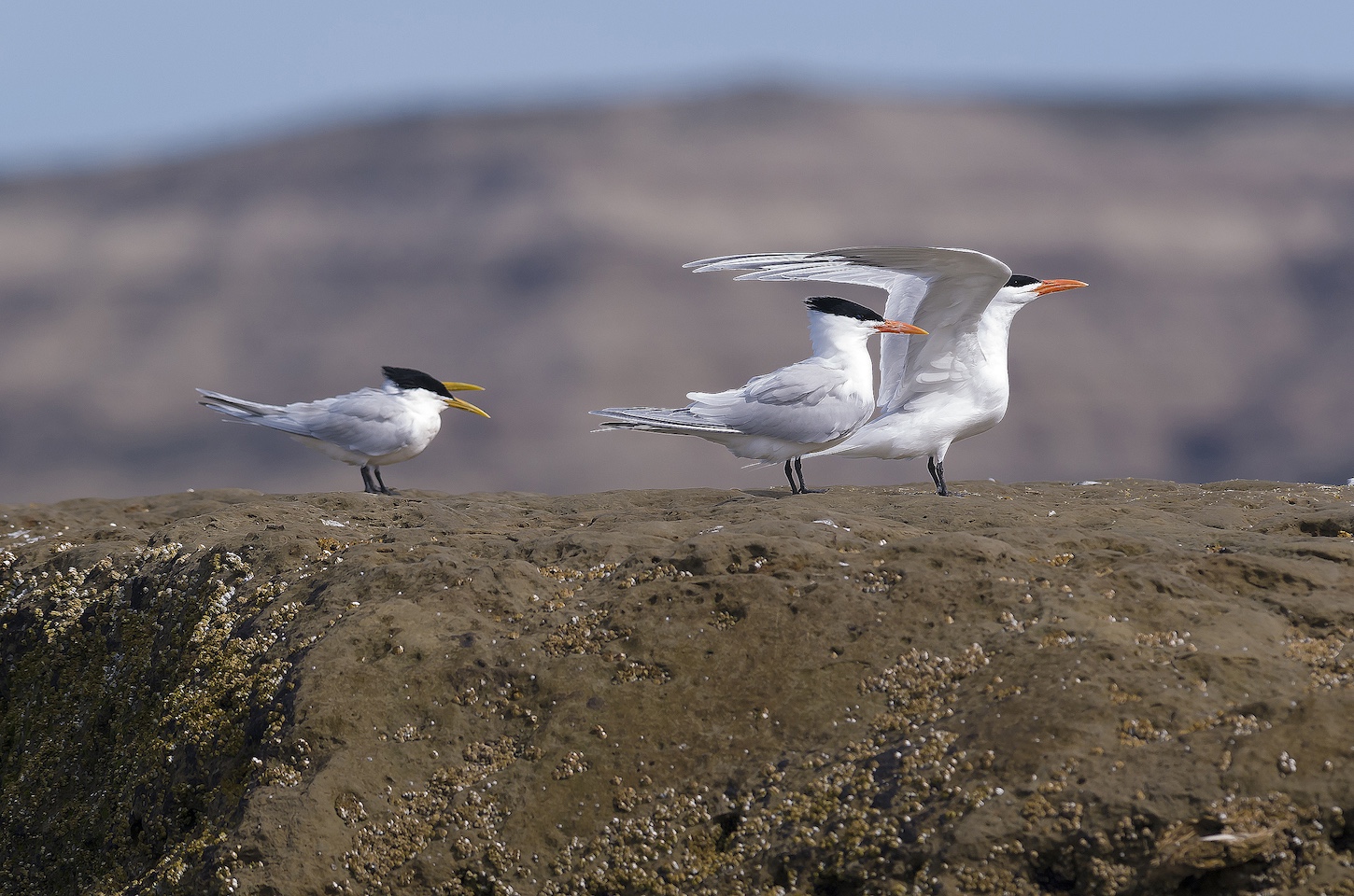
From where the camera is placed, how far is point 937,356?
9562 mm

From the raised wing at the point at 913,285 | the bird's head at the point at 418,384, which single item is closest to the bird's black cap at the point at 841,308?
the raised wing at the point at 913,285

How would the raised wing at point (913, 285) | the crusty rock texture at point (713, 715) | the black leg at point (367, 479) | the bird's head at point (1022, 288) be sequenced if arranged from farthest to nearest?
the black leg at point (367, 479), the bird's head at point (1022, 288), the raised wing at point (913, 285), the crusty rock texture at point (713, 715)

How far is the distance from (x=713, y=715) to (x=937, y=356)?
204 inches

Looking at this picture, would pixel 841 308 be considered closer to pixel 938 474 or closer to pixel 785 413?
pixel 785 413

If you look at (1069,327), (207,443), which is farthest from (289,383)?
(1069,327)

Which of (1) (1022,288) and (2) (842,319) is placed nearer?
(2) (842,319)

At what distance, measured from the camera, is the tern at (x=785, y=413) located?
938cm

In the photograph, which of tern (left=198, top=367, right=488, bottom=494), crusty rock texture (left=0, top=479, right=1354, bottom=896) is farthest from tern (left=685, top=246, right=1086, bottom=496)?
tern (left=198, top=367, right=488, bottom=494)

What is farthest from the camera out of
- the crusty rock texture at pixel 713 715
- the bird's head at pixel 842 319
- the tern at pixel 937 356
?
the bird's head at pixel 842 319

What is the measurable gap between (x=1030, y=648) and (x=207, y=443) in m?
66.4

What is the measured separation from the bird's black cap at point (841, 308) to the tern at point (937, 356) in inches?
9.1

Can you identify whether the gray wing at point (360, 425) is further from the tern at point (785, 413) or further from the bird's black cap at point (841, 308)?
the bird's black cap at point (841, 308)

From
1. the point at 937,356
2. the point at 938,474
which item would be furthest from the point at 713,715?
the point at 937,356

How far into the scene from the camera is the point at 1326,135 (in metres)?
84.4
